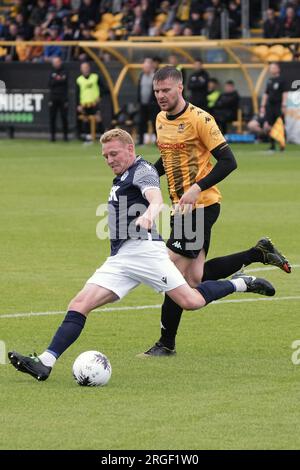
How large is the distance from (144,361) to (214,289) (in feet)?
2.50

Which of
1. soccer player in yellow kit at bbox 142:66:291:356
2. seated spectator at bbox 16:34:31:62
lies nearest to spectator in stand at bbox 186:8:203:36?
seated spectator at bbox 16:34:31:62

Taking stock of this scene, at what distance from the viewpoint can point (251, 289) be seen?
10445 mm

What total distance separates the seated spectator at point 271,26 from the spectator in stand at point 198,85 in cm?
314

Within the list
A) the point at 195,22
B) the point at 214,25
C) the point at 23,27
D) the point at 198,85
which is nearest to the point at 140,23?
the point at 195,22

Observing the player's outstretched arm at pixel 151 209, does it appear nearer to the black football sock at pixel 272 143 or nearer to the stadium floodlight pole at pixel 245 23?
the black football sock at pixel 272 143

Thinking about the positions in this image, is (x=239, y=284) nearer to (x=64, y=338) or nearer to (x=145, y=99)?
(x=64, y=338)

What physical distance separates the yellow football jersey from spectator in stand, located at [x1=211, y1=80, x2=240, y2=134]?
24105mm

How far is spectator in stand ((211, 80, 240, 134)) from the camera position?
3441 centimetres

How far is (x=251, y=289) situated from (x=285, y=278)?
4.10 m

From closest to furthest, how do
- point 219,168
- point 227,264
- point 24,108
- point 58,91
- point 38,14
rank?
point 219,168 < point 227,264 < point 58,91 < point 24,108 < point 38,14

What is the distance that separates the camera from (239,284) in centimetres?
1034

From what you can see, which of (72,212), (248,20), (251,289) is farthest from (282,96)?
(251,289)

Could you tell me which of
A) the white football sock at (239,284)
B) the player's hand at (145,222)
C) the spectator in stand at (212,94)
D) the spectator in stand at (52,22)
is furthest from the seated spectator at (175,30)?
the player's hand at (145,222)

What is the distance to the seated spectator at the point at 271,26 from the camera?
1433 inches
